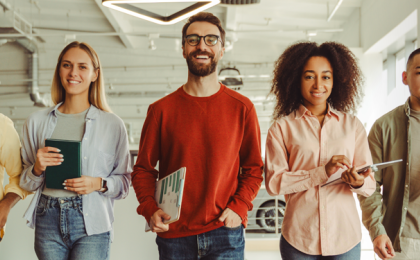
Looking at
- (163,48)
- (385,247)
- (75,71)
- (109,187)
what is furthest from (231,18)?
(385,247)

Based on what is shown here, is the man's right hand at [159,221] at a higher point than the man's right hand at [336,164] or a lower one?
lower

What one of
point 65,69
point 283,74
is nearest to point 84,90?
point 65,69

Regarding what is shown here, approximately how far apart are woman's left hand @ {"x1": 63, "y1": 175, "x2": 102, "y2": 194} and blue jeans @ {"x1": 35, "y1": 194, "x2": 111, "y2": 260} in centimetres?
6

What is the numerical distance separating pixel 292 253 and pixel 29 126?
1260 mm

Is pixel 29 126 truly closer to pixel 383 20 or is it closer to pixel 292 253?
pixel 292 253

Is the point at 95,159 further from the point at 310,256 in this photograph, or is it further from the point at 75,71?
→ the point at 310,256

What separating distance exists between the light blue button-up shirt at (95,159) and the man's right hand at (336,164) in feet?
2.90

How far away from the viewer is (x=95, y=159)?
161 cm

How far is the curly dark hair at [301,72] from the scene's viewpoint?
5.48 feet

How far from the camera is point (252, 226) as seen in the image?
6156 mm

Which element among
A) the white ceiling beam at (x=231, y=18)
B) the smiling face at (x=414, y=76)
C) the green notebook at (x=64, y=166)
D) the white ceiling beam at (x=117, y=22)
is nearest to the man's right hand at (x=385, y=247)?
the smiling face at (x=414, y=76)

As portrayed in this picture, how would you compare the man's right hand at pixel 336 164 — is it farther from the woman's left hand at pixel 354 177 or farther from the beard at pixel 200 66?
the beard at pixel 200 66

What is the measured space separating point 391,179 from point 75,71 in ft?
4.92

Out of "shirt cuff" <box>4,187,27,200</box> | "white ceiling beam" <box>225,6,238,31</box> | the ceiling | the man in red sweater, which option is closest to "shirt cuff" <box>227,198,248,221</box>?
the man in red sweater
